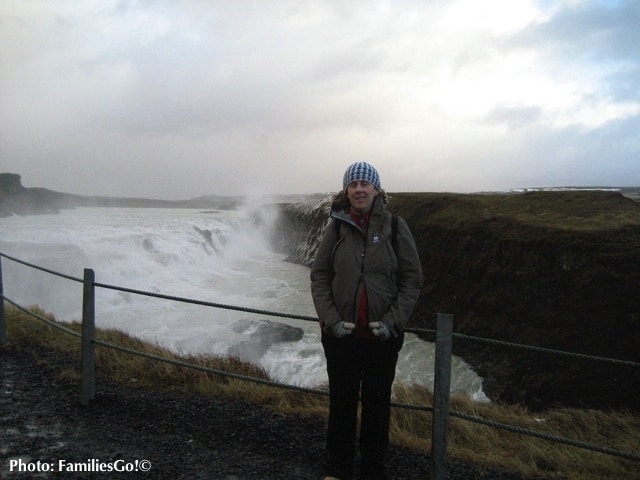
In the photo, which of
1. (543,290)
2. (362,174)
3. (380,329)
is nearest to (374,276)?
(380,329)

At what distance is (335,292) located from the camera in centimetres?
289

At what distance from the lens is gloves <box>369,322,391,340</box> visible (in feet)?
8.98

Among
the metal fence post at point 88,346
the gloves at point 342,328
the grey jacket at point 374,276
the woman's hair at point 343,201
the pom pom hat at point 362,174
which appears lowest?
the metal fence post at point 88,346

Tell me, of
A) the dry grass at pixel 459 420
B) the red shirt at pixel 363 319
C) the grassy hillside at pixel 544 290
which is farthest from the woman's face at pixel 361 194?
the grassy hillside at pixel 544 290

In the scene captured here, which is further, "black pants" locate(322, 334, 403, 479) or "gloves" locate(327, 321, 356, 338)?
"black pants" locate(322, 334, 403, 479)

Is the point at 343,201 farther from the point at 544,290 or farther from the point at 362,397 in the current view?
the point at 544,290

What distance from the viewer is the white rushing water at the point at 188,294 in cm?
1014

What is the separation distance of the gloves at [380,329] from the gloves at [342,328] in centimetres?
13

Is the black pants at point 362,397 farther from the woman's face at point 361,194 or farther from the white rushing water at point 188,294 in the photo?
the white rushing water at point 188,294

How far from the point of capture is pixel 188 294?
55.4ft

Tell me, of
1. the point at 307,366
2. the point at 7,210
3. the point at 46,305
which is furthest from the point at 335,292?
the point at 7,210

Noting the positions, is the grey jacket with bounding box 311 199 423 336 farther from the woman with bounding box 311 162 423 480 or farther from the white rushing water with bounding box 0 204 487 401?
the white rushing water with bounding box 0 204 487 401

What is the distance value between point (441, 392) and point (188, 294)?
592 inches

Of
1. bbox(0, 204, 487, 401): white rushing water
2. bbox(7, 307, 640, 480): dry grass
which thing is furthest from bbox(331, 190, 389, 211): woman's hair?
bbox(0, 204, 487, 401): white rushing water
